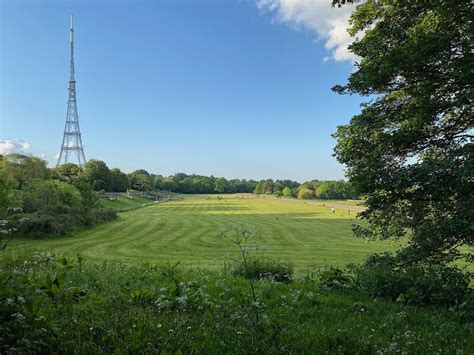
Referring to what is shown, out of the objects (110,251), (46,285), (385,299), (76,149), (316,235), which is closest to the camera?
(46,285)

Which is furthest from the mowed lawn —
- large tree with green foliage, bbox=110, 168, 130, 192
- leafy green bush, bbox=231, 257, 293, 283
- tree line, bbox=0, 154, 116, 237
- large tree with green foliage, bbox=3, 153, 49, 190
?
large tree with green foliage, bbox=110, 168, 130, 192

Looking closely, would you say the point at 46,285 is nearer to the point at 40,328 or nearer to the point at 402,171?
the point at 40,328

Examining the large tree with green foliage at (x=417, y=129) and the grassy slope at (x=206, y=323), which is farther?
the large tree with green foliage at (x=417, y=129)

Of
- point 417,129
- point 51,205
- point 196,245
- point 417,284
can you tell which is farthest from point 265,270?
point 51,205

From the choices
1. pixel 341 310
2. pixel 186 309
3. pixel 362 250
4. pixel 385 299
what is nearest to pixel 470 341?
pixel 341 310

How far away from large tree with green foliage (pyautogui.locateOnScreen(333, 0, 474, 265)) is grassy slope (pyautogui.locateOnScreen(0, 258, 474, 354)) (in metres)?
2.07

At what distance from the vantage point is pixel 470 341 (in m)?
3.92

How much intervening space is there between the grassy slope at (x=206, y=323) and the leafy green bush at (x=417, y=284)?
35 cm

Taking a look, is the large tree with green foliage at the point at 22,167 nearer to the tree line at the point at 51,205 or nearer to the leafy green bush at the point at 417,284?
the tree line at the point at 51,205

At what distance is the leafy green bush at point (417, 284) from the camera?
578 centimetres

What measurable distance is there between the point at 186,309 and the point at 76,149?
3996 inches

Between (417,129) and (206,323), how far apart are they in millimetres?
6239

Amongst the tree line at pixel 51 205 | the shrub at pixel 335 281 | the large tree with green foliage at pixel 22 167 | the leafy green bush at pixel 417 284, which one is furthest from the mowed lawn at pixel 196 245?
the large tree with green foliage at pixel 22 167

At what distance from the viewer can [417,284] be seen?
19.6 ft
